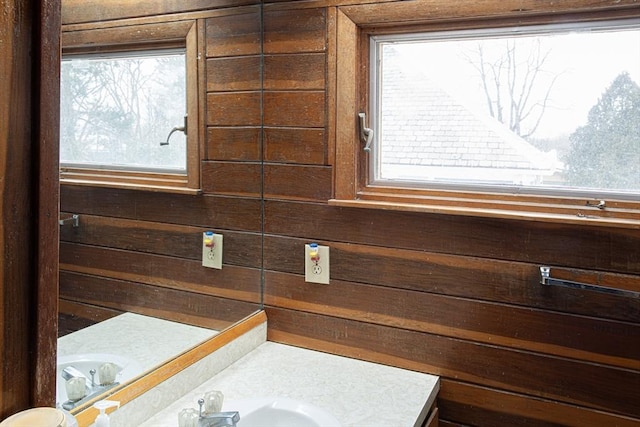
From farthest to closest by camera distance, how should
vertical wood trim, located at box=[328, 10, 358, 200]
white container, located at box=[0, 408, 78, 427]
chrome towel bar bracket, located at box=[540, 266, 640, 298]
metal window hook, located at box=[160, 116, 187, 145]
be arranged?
1. vertical wood trim, located at box=[328, 10, 358, 200]
2. metal window hook, located at box=[160, 116, 187, 145]
3. chrome towel bar bracket, located at box=[540, 266, 640, 298]
4. white container, located at box=[0, 408, 78, 427]

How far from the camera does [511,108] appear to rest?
1455 millimetres

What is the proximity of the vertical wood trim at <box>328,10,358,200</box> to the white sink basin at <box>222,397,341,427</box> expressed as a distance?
0.60 meters

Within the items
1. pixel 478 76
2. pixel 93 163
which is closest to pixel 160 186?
pixel 93 163

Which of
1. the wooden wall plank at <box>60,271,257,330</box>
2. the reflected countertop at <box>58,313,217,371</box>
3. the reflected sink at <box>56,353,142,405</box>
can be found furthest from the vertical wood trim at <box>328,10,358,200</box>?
the reflected sink at <box>56,353,142,405</box>

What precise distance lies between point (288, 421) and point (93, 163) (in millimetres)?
770

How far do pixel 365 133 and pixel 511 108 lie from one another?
0.41 metres

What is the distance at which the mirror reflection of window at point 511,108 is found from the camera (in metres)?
1.35

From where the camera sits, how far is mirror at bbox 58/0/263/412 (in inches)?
43.9

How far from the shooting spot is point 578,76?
1379 mm

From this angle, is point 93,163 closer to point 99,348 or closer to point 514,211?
point 99,348

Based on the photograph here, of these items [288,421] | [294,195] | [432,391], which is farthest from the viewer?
[294,195]

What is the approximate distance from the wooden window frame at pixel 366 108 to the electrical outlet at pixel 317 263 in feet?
0.55

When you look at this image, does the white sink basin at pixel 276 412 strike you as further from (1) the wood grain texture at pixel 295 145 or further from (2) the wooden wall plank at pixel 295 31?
(2) the wooden wall plank at pixel 295 31

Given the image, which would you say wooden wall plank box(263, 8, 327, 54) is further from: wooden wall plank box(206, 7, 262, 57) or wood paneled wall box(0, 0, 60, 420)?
wood paneled wall box(0, 0, 60, 420)
